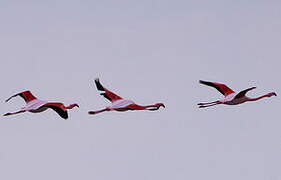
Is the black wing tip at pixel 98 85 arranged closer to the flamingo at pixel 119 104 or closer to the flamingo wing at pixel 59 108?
the flamingo at pixel 119 104

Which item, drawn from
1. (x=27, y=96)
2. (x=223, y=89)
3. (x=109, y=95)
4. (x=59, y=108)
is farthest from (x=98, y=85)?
(x=223, y=89)

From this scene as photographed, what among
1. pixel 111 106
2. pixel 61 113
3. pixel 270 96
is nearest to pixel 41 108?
pixel 61 113

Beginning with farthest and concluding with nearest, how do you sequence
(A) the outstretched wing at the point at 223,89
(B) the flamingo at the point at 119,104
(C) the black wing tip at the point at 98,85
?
1. (C) the black wing tip at the point at 98,85
2. (A) the outstretched wing at the point at 223,89
3. (B) the flamingo at the point at 119,104

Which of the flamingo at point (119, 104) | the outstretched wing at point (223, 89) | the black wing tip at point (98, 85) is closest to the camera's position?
the flamingo at point (119, 104)

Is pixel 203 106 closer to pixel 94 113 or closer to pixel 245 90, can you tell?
pixel 245 90

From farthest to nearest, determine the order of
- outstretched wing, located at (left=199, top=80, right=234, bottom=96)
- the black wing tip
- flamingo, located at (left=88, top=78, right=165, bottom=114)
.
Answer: the black wing tip < outstretched wing, located at (left=199, top=80, right=234, bottom=96) < flamingo, located at (left=88, top=78, right=165, bottom=114)

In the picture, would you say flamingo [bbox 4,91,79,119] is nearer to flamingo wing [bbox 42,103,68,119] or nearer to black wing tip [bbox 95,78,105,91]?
flamingo wing [bbox 42,103,68,119]

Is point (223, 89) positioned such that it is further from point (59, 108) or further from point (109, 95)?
point (59, 108)

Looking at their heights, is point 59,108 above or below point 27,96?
below

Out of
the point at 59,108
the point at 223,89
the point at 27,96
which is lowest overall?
the point at 59,108

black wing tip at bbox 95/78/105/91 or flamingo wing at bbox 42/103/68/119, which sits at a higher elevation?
black wing tip at bbox 95/78/105/91

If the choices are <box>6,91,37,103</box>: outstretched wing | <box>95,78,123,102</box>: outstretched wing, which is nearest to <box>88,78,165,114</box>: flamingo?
<box>95,78,123,102</box>: outstretched wing

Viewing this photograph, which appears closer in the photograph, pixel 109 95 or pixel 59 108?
pixel 59 108

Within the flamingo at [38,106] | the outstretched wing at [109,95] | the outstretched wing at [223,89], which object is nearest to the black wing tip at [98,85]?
the outstretched wing at [109,95]
